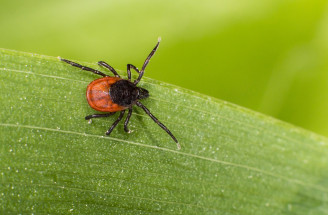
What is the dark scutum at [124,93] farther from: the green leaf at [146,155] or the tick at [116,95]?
the green leaf at [146,155]

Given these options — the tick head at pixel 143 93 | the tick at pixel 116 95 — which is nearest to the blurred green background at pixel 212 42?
the tick at pixel 116 95

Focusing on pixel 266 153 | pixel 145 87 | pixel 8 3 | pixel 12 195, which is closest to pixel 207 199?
pixel 266 153

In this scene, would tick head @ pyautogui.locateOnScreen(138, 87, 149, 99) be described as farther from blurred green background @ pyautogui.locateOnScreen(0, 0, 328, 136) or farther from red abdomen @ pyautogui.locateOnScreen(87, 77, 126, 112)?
blurred green background @ pyautogui.locateOnScreen(0, 0, 328, 136)

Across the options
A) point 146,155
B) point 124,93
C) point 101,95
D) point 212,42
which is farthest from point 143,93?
point 212,42

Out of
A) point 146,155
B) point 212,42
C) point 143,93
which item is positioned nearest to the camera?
point 146,155

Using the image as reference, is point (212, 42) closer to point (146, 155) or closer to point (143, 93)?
point (143, 93)

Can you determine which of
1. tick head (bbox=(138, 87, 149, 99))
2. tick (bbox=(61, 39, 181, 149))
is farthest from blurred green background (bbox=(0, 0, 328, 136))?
tick head (bbox=(138, 87, 149, 99))

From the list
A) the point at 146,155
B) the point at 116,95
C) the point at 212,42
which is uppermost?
the point at 212,42
